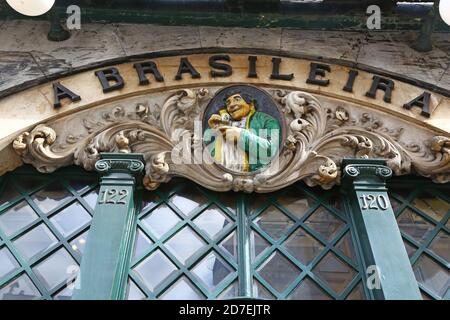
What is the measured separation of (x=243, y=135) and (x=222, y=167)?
504 millimetres

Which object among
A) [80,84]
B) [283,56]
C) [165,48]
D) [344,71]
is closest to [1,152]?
[80,84]

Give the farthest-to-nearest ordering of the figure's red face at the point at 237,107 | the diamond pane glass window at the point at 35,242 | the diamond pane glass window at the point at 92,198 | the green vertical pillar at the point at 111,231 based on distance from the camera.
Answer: the figure's red face at the point at 237,107 < the diamond pane glass window at the point at 92,198 < the diamond pane glass window at the point at 35,242 < the green vertical pillar at the point at 111,231

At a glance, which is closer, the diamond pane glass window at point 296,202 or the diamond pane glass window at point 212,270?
the diamond pane glass window at point 212,270

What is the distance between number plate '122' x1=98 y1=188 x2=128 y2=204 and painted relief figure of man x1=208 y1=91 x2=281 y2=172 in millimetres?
1164

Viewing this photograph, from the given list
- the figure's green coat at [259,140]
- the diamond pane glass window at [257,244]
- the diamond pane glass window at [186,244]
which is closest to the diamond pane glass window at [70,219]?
the diamond pane glass window at [186,244]

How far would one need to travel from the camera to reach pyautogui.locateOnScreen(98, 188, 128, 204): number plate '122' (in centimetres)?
581

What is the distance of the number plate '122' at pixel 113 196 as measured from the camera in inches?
229

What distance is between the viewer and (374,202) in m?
5.88

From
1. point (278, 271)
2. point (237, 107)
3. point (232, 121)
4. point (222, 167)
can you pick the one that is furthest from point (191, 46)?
point (278, 271)

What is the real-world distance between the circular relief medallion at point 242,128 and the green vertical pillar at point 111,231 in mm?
988

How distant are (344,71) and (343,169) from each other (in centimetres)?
165

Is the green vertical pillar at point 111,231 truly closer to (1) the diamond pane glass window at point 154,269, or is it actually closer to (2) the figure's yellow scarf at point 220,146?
(1) the diamond pane glass window at point 154,269

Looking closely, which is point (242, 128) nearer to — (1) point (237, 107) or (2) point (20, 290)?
(1) point (237, 107)

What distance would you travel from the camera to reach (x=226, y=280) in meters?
5.52
